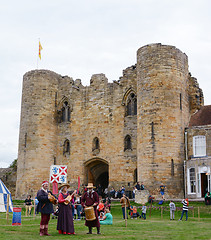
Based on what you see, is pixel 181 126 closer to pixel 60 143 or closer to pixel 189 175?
pixel 189 175

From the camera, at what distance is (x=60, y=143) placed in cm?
3569

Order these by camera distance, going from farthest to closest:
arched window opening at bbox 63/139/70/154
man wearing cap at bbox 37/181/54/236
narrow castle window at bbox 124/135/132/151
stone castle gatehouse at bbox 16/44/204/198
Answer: arched window opening at bbox 63/139/70/154, narrow castle window at bbox 124/135/132/151, stone castle gatehouse at bbox 16/44/204/198, man wearing cap at bbox 37/181/54/236

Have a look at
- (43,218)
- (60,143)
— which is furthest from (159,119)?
(43,218)

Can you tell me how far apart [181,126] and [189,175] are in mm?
3741

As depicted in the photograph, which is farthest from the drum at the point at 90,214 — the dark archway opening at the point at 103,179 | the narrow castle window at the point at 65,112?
the narrow castle window at the point at 65,112

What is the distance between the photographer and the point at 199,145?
28.6 m

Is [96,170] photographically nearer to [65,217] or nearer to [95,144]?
[95,144]

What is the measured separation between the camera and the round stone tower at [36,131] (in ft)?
112

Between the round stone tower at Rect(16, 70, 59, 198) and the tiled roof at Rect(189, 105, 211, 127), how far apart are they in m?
13.0

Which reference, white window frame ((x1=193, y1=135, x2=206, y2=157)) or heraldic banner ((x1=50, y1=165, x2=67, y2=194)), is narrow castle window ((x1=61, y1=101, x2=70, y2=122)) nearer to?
white window frame ((x1=193, y1=135, x2=206, y2=157))

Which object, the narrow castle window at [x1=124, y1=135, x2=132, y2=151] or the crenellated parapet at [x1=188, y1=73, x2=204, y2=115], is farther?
the narrow castle window at [x1=124, y1=135, x2=132, y2=151]

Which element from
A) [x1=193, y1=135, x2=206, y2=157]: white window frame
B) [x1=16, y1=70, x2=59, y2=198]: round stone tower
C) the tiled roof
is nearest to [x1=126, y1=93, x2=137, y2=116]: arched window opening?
the tiled roof

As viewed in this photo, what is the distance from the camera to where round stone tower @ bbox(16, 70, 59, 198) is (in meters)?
34.1

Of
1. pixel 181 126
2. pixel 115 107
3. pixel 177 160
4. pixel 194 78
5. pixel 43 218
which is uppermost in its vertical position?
pixel 194 78
